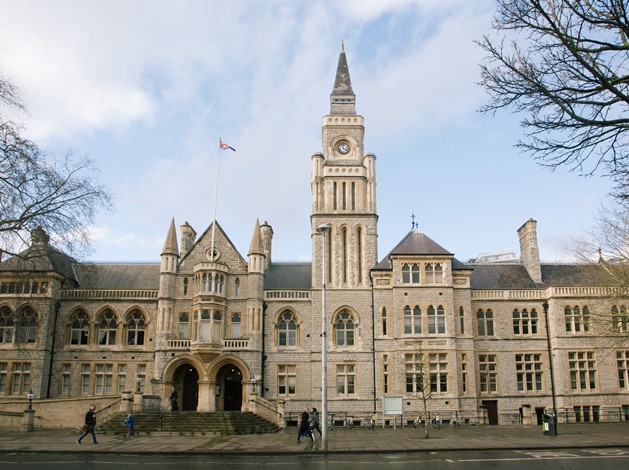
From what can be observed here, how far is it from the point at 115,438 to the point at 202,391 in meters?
8.63

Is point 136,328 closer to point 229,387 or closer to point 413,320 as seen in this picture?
point 229,387

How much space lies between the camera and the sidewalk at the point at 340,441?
22.8 m

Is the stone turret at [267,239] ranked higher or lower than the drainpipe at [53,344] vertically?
higher

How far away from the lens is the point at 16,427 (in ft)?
108

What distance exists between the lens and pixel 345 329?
128 ft

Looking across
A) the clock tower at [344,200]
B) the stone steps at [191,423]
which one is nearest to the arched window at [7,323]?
the stone steps at [191,423]

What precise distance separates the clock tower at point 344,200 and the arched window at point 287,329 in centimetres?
299

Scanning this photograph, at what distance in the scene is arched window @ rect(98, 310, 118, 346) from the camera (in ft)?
131

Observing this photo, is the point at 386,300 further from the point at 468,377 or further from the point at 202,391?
the point at 202,391

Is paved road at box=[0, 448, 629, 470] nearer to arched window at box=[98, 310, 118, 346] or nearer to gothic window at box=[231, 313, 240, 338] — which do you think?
gothic window at box=[231, 313, 240, 338]

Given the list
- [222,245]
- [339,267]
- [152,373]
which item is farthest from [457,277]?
[152,373]

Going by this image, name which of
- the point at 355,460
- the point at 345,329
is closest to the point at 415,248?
the point at 345,329

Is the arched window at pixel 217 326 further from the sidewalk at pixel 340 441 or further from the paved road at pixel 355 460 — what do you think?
the paved road at pixel 355 460

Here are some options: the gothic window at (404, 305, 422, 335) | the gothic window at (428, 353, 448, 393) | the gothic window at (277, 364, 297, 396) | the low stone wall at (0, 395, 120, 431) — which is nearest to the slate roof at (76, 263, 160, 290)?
the low stone wall at (0, 395, 120, 431)
